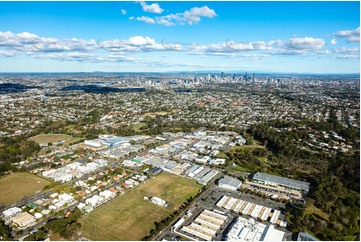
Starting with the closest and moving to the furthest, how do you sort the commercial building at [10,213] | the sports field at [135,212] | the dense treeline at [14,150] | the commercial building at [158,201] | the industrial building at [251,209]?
the sports field at [135,212] → the commercial building at [10,213] → the industrial building at [251,209] → the commercial building at [158,201] → the dense treeline at [14,150]

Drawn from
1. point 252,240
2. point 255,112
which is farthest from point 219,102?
point 252,240

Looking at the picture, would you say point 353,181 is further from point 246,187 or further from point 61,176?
point 61,176

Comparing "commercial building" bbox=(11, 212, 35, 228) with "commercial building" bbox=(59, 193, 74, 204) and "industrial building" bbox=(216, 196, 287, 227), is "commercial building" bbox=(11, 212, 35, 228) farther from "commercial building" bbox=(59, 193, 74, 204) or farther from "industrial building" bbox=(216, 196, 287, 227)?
"industrial building" bbox=(216, 196, 287, 227)

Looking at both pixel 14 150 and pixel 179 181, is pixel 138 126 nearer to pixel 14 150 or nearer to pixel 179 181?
pixel 14 150

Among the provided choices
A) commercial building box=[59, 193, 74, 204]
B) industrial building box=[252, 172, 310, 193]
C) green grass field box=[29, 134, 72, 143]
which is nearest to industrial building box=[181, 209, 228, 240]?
industrial building box=[252, 172, 310, 193]

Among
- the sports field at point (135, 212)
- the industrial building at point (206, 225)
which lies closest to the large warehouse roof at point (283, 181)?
the sports field at point (135, 212)

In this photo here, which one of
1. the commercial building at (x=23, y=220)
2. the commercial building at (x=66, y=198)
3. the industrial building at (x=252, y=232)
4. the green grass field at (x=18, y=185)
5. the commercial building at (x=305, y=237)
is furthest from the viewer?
the green grass field at (x=18, y=185)

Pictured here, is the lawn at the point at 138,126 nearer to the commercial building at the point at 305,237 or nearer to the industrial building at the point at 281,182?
the industrial building at the point at 281,182
